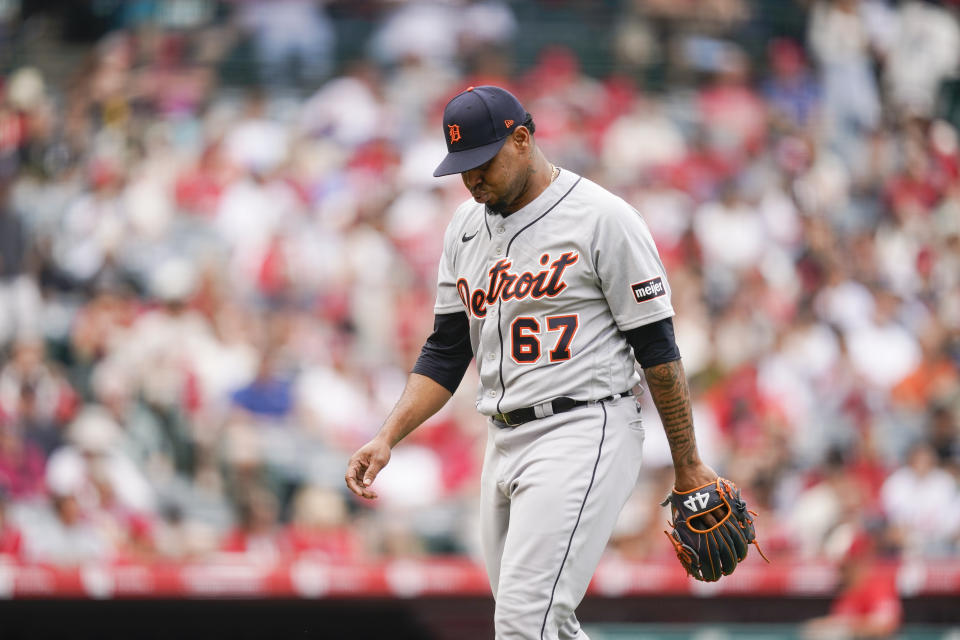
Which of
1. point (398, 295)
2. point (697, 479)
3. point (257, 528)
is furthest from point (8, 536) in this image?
point (697, 479)

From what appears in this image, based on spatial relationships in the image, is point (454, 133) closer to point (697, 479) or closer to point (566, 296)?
point (566, 296)

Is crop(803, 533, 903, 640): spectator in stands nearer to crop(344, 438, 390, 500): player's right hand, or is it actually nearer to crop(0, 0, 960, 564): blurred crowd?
crop(0, 0, 960, 564): blurred crowd

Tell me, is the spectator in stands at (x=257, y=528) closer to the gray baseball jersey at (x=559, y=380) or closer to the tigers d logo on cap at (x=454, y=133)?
the gray baseball jersey at (x=559, y=380)

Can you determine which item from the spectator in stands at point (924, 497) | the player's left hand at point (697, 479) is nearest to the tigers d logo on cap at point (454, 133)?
the player's left hand at point (697, 479)

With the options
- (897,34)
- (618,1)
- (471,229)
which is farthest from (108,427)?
(897,34)

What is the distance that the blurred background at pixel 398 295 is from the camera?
6590 mm

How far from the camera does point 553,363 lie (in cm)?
327

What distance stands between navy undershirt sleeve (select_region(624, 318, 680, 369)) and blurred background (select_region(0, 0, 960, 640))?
11.2ft

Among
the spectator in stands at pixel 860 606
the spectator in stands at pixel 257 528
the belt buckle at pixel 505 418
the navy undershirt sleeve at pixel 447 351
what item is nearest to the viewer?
the belt buckle at pixel 505 418

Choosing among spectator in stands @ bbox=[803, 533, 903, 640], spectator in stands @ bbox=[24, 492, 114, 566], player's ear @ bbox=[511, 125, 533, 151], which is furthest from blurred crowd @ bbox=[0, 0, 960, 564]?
player's ear @ bbox=[511, 125, 533, 151]

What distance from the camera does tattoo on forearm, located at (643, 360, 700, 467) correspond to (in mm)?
3197

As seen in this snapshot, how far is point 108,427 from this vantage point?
24.4 feet

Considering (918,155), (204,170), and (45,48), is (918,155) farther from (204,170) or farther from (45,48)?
(45,48)

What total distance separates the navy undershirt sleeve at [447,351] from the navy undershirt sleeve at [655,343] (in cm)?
57
